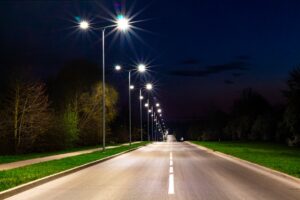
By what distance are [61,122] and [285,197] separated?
32208mm

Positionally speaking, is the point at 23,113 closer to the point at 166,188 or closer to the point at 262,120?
the point at 166,188

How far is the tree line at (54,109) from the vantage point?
1296 inches

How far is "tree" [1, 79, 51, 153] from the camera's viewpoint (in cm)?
3256

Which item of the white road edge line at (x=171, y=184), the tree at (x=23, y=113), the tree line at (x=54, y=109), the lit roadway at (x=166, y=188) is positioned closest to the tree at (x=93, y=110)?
the tree line at (x=54, y=109)

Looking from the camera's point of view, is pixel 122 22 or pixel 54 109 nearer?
pixel 122 22

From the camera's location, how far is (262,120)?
99.9 meters

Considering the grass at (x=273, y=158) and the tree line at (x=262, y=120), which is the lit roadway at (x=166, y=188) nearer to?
the grass at (x=273, y=158)

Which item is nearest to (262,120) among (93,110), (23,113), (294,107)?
(294,107)

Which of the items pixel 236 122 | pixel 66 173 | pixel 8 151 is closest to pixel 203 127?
pixel 236 122

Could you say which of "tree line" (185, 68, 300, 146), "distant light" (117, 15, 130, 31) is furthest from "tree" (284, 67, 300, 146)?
"distant light" (117, 15, 130, 31)

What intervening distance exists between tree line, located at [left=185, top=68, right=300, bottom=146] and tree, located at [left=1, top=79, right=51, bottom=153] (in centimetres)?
4047

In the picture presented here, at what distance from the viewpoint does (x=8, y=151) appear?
3331 cm

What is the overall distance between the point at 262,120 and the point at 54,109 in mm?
65764

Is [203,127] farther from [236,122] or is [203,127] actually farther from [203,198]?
[203,198]
